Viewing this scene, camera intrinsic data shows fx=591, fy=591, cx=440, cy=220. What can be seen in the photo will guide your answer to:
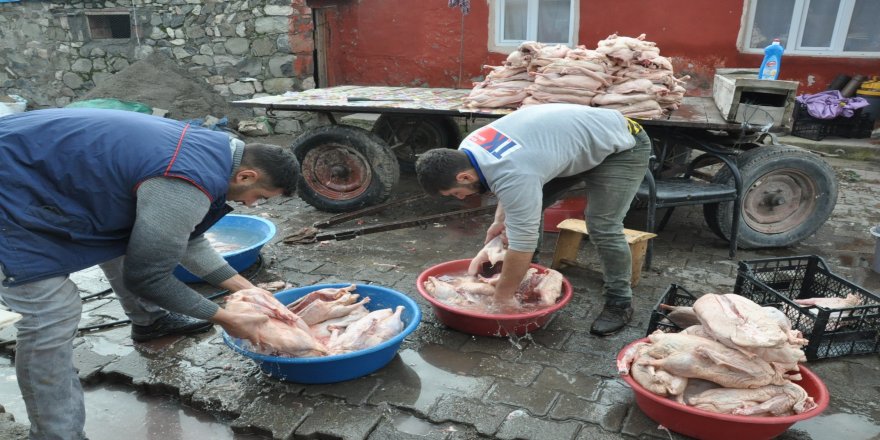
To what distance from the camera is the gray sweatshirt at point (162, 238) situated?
249 cm

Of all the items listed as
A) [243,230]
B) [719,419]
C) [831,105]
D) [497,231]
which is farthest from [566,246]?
[831,105]

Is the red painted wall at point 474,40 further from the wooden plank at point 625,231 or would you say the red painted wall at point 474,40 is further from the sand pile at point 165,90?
the wooden plank at point 625,231

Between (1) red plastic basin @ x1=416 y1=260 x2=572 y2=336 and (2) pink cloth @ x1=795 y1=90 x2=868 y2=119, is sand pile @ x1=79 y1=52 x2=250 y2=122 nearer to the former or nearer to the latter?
(1) red plastic basin @ x1=416 y1=260 x2=572 y2=336

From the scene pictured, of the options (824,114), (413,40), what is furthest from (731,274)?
(413,40)

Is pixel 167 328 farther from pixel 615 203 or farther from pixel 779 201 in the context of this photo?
pixel 779 201

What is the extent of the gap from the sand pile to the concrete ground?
19.6ft

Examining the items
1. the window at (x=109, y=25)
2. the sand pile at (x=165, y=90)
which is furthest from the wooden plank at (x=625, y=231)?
the window at (x=109, y=25)

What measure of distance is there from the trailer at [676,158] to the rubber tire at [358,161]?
11mm

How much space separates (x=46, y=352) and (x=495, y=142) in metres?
2.39

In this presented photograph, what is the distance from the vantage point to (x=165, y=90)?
403 inches

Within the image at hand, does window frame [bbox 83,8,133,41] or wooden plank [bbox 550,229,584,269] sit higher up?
window frame [bbox 83,8,133,41]

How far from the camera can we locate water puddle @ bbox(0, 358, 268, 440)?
10.1 feet

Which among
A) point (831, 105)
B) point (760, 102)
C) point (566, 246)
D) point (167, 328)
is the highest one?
point (760, 102)

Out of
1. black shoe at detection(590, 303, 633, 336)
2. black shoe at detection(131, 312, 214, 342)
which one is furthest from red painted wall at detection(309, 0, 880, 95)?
black shoe at detection(131, 312, 214, 342)
